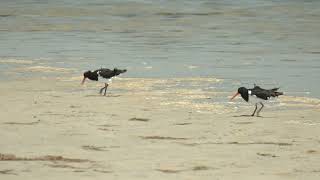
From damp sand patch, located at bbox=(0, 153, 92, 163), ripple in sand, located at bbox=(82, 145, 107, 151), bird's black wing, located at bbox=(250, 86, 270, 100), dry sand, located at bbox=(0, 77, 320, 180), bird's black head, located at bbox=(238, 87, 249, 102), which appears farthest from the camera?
bird's black head, located at bbox=(238, 87, 249, 102)

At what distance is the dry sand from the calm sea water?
11.1 feet

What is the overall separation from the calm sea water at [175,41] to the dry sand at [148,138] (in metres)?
3.37

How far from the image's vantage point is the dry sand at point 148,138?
10.9 meters

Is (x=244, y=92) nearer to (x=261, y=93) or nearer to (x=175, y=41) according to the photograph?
(x=261, y=93)

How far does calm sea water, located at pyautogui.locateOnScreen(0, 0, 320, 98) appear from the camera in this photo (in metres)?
22.8

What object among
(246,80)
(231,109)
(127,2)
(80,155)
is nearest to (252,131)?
(231,109)

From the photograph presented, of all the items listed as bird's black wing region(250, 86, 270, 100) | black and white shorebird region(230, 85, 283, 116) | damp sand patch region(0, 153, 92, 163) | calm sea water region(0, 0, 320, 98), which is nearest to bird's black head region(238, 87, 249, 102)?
black and white shorebird region(230, 85, 283, 116)

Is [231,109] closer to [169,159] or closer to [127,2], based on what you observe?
[169,159]

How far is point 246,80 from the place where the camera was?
20984 mm

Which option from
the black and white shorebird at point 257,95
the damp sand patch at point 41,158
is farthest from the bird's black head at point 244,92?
the damp sand patch at point 41,158

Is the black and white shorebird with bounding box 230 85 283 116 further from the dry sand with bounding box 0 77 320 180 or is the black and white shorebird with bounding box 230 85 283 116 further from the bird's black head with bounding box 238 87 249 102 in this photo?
the dry sand with bounding box 0 77 320 180

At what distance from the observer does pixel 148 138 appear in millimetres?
13164

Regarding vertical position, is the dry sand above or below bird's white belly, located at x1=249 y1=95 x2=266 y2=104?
below

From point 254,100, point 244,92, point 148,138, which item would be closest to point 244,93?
point 244,92
